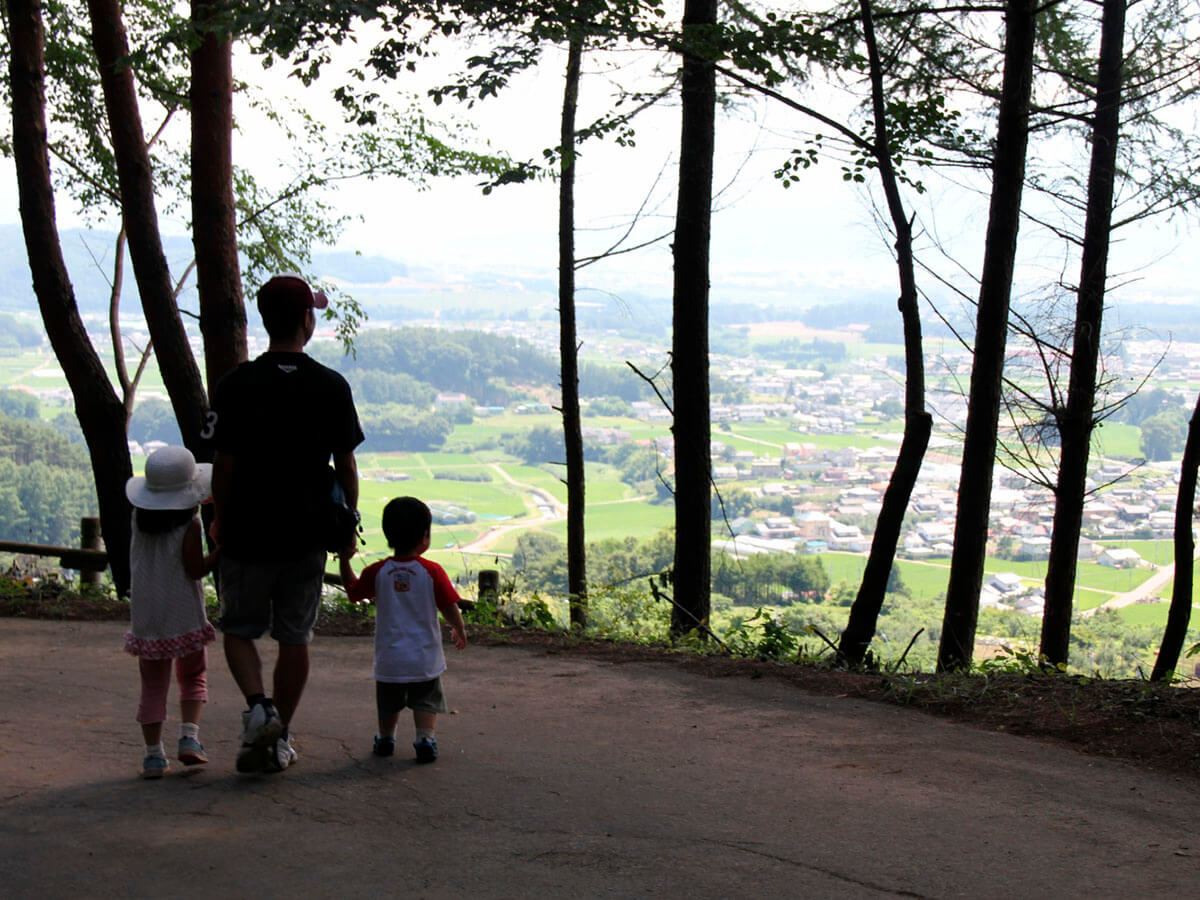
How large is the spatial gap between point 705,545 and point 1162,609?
1587cm

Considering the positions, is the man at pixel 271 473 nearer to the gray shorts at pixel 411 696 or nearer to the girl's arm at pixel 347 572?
the girl's arm at pixel 347 572

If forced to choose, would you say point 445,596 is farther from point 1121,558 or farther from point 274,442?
point 1121,558

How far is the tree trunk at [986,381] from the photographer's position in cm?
922

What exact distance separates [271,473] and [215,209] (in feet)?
18.4

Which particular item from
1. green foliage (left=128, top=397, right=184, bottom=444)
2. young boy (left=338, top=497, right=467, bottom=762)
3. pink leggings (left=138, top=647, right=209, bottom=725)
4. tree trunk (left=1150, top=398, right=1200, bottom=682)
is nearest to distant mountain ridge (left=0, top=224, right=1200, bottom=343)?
green foliage (left=128, top=397, right=184, bottom=444)

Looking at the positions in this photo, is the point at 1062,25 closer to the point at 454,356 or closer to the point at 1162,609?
the point at 1162,609

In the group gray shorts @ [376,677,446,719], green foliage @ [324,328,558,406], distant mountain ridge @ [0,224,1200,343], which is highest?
distant mountain ridge @ [0,224,1200,343]

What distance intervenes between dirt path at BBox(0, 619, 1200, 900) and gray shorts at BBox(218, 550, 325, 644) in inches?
23.1

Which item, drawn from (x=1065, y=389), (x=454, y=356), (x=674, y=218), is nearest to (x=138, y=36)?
(x=674, y=218)

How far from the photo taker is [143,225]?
9969 mm

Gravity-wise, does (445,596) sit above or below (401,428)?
below

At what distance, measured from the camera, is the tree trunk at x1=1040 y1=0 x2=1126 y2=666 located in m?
11.4

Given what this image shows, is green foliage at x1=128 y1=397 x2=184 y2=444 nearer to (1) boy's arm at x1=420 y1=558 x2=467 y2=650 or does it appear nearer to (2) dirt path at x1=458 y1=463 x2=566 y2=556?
(2) dirt path at x1=458 y1=463 x2=566 y2=556

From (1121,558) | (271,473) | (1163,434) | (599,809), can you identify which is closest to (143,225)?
(271,473)
